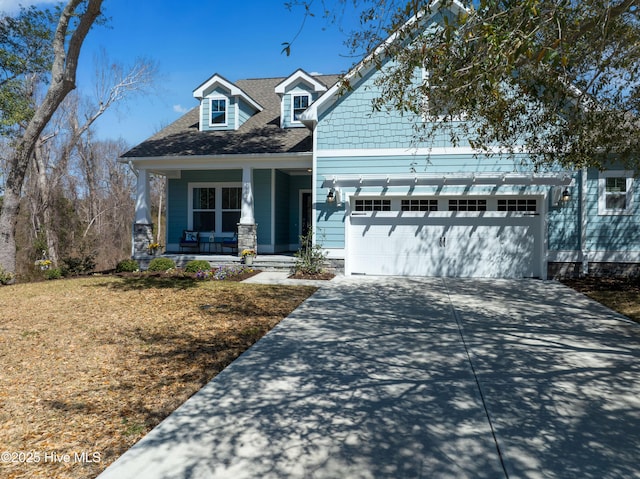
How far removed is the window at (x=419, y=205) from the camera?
12.8m

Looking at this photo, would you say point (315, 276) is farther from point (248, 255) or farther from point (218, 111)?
point (218, 111)

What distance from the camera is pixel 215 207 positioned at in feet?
54.4

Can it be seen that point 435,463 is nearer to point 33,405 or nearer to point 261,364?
point 261,364

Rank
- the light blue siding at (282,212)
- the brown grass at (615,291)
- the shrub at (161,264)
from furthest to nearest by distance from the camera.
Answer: the light blue siding at (282,212) < the shrub at (161,264) < the brown grass at (615,291)

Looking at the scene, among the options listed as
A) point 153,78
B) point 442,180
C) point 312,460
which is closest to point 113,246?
point 153,78

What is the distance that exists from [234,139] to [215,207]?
8.93 ft

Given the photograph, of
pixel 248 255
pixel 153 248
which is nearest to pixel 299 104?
pixel 248 255

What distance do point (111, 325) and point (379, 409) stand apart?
4.93 m

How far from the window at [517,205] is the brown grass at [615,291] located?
2.19 meters

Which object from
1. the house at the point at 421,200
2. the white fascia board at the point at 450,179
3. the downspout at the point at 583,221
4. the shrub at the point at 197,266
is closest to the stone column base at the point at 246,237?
the house at the point at 421,200

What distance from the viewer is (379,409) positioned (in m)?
3.87

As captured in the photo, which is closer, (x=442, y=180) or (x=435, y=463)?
(x=435, y=463)

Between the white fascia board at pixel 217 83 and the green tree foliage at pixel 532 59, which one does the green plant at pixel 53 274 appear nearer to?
the white fascia board at pixel 217 83

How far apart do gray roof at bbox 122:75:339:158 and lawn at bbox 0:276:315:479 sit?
562cm
